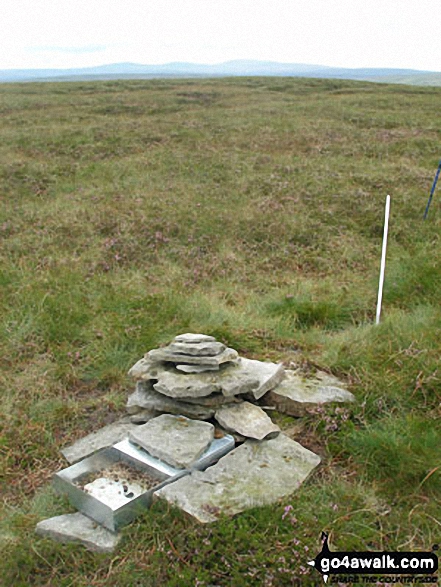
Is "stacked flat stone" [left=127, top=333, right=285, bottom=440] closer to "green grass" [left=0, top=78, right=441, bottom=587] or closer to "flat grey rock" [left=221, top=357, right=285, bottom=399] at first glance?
"flat grey rock" [left=221, top=357, right=285, bottom=399]

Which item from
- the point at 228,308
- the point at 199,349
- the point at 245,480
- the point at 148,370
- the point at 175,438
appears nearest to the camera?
the point at 245,480

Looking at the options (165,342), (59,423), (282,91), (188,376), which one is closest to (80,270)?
(165,342)

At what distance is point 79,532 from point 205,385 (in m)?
1.65

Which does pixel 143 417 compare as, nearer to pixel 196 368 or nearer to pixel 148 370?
pixel 148 370

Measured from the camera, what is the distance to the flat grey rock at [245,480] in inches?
156

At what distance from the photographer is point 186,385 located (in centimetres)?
501

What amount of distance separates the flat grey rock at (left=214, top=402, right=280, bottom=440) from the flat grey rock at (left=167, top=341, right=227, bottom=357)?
562 mm

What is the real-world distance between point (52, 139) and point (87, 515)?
17.2 m

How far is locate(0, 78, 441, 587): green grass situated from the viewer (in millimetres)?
3812

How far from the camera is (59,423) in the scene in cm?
552

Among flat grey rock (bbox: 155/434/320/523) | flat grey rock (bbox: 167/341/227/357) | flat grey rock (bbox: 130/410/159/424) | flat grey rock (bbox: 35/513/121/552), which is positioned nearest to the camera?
flat grey rock (bbox: 35/513/121/552)

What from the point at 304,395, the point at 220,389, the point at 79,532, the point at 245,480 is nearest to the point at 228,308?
the point at 304,395

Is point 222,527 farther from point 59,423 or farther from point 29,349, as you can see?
point 29,349

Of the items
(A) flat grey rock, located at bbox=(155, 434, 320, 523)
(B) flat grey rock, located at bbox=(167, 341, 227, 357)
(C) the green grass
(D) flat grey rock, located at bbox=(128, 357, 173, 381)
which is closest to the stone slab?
(B) flat grey rock, located at bbox=(167, 341, 227, 357)
